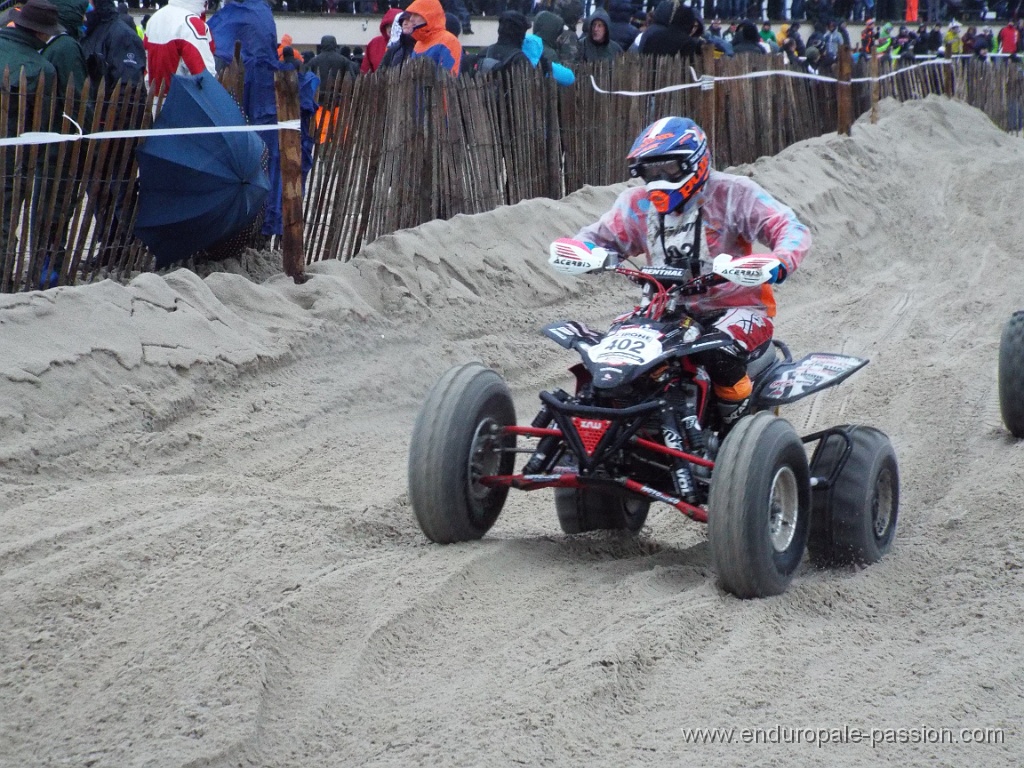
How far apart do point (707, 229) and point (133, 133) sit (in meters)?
3.51

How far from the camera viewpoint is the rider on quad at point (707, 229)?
4781 mm

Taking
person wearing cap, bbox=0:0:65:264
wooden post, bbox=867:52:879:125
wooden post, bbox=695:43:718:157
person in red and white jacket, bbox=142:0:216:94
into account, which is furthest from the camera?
wooden post, bbox=867:52:879:125

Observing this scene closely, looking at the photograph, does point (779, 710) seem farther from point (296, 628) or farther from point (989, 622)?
point (296, 628)

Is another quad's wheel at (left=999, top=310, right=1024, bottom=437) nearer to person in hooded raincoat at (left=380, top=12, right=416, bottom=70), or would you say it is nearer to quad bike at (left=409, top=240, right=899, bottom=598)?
quad bike at (left=409, top=240, right=899, bottom=598)

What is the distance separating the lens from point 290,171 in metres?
7.51

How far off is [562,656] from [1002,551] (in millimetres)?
2126

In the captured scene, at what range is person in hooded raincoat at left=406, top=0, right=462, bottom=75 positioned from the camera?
9898mm

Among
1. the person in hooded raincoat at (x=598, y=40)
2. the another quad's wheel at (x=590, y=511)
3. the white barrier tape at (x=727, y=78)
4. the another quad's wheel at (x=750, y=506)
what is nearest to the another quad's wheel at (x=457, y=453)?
the another quad's wheel at (x=590, y=511)

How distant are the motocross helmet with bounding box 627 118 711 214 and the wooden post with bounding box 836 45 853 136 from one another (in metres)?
10.6

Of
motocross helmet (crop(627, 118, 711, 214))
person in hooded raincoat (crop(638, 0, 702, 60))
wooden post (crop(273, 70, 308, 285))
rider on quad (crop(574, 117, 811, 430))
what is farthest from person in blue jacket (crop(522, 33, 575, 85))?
motocross helmet (crop(627, 118, 711, 214))

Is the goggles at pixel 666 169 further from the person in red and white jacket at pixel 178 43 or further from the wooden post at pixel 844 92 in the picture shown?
the wooden post at pixel 844 92

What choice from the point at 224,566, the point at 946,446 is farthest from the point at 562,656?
the point at 946,446

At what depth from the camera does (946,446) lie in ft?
21.3

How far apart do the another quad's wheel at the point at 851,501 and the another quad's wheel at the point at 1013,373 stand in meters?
1.71
